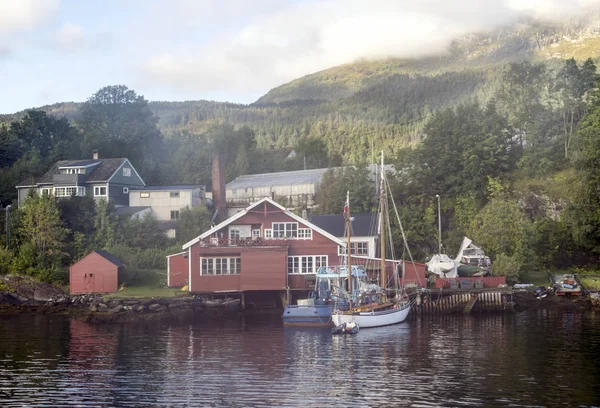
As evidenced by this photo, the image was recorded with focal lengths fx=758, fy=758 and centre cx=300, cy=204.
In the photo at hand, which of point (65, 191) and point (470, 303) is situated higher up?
point (65, 191)

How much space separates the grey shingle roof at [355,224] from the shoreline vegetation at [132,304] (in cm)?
1086

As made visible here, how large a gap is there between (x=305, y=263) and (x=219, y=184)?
2457 cm

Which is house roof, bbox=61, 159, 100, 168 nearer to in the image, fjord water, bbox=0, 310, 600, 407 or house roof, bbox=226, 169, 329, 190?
house roof, bbox=226, 169, 329, 190

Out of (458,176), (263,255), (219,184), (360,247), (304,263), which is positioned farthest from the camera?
(219,184)

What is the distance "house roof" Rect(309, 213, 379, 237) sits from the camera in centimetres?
6644

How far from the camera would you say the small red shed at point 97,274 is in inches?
2475

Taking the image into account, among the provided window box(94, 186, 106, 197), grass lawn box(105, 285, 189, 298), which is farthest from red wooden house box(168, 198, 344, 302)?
window box(94, 186, 106, 197)

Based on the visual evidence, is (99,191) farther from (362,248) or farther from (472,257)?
(472,257)

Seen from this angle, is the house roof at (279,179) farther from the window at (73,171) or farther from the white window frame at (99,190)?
the window at (73,171)

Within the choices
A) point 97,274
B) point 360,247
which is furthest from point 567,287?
point 97,274

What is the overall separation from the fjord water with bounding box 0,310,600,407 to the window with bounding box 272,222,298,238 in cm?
985

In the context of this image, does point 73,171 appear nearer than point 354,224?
No

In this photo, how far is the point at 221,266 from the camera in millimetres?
58969

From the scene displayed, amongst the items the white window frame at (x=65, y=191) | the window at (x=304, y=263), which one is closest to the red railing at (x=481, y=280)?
Answer: the window at (x=304, y=263)
